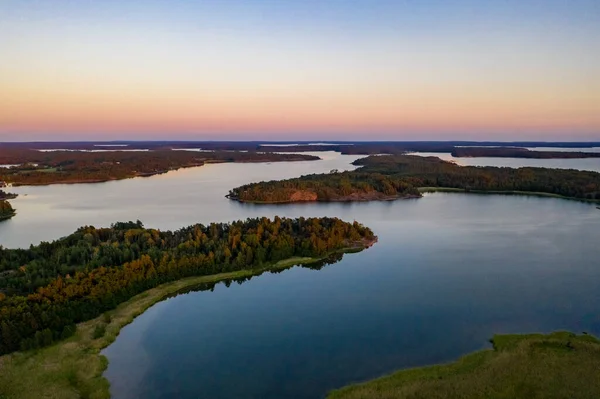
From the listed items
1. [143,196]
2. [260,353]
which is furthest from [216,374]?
[143,196]

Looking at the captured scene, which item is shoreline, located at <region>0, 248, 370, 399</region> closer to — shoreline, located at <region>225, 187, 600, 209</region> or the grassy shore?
shoreline, located at <region>225, 187, 600, 209</region>

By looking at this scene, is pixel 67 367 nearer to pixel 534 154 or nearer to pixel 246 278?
pixel 246 278

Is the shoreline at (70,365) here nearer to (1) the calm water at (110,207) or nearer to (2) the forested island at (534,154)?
(1) the calm water at (110,207)

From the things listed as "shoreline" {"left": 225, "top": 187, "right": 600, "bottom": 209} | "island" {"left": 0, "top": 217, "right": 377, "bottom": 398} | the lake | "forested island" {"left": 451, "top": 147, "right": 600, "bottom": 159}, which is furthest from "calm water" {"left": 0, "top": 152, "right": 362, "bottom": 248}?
"forested island" {"left": 451, "top": 147, "right": 600, "bottom": 159}

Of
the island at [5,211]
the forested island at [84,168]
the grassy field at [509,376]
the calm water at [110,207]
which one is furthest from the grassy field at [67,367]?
the forested island at [84,168]

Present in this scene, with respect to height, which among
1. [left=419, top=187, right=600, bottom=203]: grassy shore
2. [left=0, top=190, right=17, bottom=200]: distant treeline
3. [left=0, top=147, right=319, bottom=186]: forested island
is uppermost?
[left=0, top=147, right=319, bottom=186]: forested island

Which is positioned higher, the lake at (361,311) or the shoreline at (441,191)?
the shoreline at (441,191)
